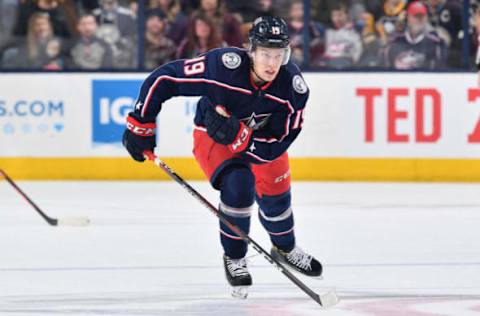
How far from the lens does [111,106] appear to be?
9.46m

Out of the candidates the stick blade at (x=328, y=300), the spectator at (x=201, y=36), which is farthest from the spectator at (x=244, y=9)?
the stick blade at (x=328, y=300)

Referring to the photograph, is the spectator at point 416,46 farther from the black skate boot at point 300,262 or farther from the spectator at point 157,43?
the black skate boot at point 300,262

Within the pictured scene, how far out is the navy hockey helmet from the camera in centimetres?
438

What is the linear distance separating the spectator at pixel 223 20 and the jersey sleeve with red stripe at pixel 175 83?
191 inches

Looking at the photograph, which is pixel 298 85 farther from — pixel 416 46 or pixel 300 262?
pixel 416 46

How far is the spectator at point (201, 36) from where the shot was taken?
370 inches

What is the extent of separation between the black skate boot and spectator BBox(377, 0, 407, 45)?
4.59 m

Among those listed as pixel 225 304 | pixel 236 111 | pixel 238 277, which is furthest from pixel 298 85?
pixel 225 304

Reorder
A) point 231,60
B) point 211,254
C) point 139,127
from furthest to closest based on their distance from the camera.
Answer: point 211,254 < point 139,127 < point 231,60

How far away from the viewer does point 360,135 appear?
30.7ft

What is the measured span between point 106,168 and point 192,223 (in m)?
2.63

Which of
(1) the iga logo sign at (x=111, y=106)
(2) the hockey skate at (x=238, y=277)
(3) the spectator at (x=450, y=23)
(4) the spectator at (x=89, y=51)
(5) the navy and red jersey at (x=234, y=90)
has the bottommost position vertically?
(1) the iga logo sign at (x=111, y=106)

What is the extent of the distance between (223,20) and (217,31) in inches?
3.4

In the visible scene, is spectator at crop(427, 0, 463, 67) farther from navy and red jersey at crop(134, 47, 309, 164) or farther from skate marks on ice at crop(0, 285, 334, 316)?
skate marks on ice at crop(0, 285, 334, 316)
